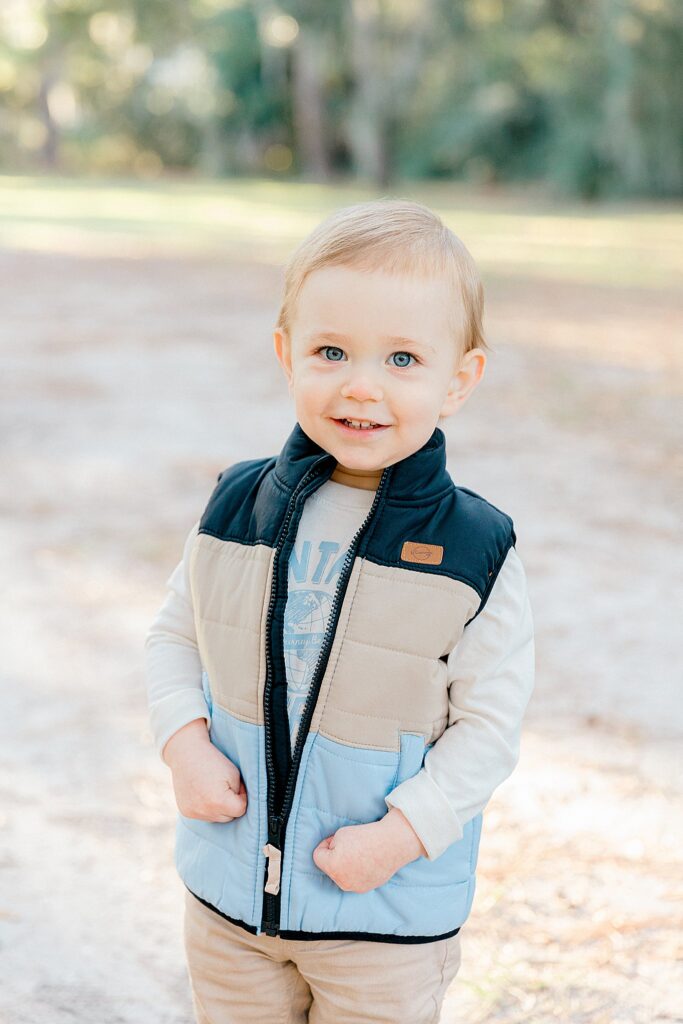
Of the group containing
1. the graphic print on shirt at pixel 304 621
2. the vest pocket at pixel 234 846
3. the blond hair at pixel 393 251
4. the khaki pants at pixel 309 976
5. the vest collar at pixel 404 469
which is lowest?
the khaki pants at pixel 309 976

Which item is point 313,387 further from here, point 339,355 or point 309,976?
point 309,976

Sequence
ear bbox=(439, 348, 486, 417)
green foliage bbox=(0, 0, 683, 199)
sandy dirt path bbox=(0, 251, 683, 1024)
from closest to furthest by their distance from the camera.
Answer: ear bbox=(439, 348, 486, 417)
sandy dirt path bbox=(0, 251, 683, 1024)
green foliage bbox=(0, 0, 683, 199)

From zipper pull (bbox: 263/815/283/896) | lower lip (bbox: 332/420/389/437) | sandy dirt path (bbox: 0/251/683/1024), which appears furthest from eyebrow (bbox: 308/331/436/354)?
sandy dirt path (bbox: 0/251/683/1024)

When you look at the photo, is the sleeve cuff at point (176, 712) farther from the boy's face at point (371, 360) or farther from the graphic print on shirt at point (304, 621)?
the boy's face at point (371, 360)

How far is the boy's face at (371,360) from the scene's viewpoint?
144 centimetres

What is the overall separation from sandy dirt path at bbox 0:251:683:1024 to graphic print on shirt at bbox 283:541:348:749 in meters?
0.82

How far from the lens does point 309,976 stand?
61.0 inches

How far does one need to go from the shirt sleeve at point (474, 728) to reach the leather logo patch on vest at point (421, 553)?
9 cm

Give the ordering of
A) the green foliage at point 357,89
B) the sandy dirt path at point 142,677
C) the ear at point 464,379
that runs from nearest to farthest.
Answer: the ear at point 464,379 < the sandy dirt path at point 142,677 < the green foliage at point 357,89

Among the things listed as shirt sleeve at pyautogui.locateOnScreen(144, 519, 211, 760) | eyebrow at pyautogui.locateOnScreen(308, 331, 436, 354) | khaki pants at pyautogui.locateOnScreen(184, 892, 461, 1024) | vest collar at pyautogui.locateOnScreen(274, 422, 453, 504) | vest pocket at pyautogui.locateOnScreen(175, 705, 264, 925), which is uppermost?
eyebrow at pyautogui.locateOnScreen(308, 331, 436, 354)

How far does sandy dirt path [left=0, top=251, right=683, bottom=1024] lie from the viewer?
7.02 ft

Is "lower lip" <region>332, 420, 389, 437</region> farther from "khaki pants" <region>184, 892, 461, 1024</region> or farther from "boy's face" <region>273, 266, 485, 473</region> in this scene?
"khaki pants" <region>184, 892, 461, 1024</region>

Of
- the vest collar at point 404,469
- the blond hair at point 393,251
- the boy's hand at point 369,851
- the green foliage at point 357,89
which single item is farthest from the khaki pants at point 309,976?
the green foliage at point 357,89

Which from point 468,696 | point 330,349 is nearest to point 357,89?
point 330,349
